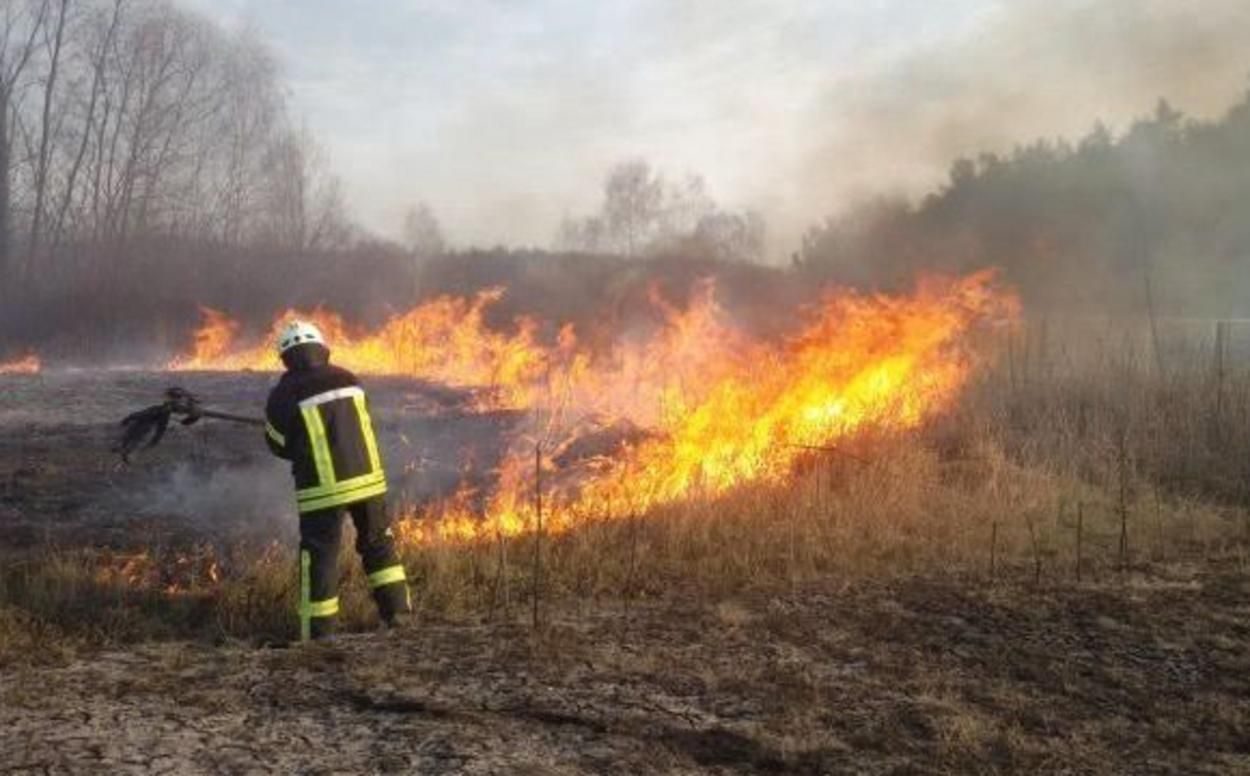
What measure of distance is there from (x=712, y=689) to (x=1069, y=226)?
39.2 ft

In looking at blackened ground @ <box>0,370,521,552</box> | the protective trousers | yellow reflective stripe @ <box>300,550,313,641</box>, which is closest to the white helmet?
the protective trousers

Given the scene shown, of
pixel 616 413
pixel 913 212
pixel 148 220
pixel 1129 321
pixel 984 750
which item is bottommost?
pixel 984 750

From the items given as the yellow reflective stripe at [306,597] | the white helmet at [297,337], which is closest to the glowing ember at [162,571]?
the yellow reflective stripe at [306,597]

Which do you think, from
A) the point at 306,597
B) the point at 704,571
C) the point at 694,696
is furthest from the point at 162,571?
the point at 694,696

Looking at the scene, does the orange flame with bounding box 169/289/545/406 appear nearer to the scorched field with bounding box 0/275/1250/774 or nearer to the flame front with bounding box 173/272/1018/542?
the flame front with bounding box 173/272/1018/542

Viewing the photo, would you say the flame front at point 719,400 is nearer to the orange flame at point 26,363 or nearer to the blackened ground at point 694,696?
the blackened ground at point 694,696

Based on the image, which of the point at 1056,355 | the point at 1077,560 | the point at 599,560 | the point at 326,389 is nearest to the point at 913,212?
the point at 1056,355

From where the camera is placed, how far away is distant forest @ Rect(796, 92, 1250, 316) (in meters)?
14.3

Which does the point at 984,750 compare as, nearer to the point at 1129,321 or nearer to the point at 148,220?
the point at 1129,321

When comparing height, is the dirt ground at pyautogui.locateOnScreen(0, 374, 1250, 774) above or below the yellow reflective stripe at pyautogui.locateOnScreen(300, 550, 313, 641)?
below

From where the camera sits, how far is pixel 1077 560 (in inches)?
305

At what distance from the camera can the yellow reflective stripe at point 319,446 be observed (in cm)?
602

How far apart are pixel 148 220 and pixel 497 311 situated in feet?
37.0

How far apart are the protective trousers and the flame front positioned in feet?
4.37
